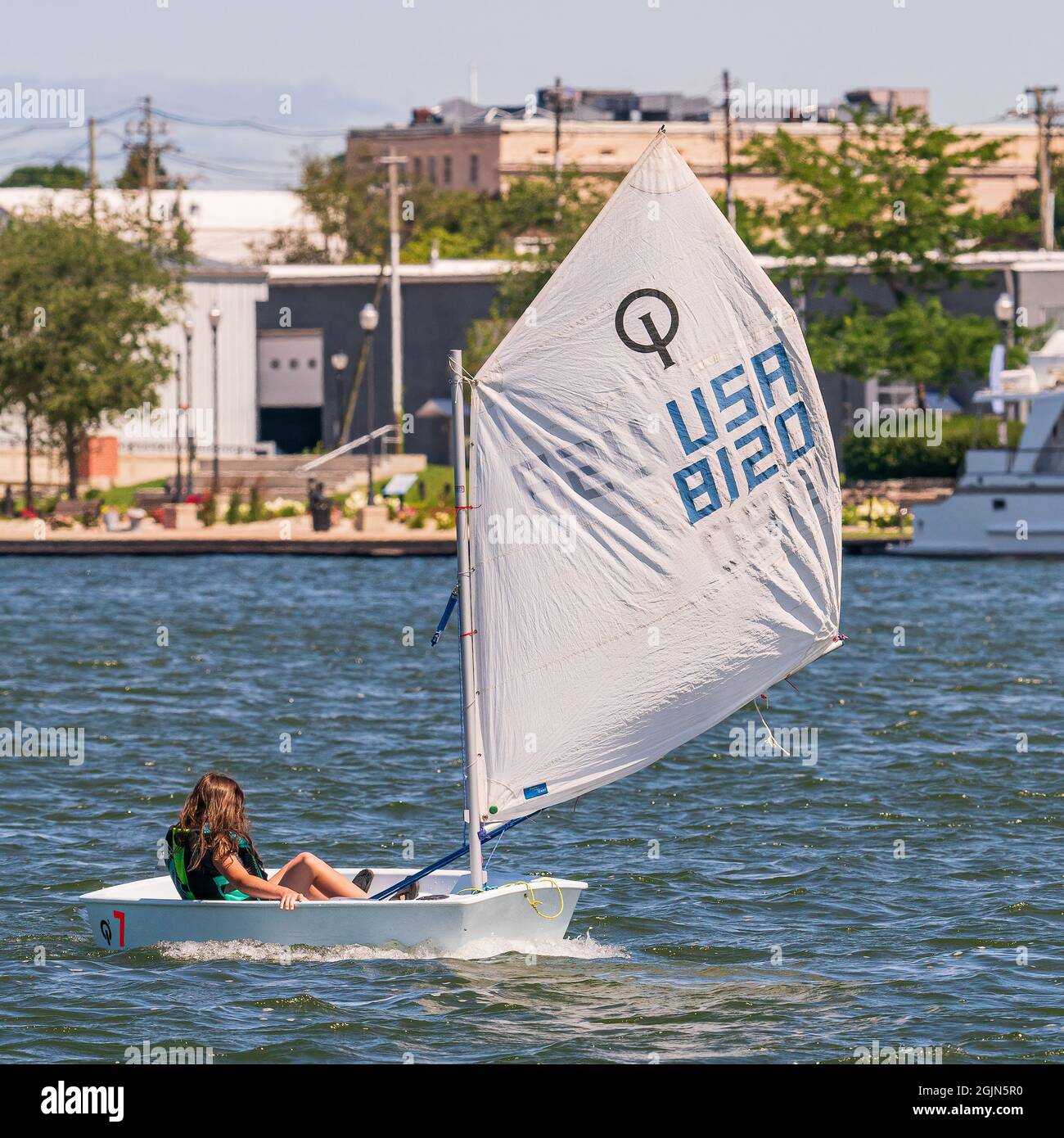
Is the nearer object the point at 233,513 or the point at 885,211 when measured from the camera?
the point at 233,513

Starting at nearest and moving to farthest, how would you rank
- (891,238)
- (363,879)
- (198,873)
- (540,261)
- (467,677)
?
(198,873) < (467,677) < (363,879) < (891,238) < (540,261)

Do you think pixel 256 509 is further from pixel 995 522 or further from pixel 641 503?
pixel 641 503

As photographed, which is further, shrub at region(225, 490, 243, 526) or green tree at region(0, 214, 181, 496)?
green tree at region(0, 214, 181, 496)

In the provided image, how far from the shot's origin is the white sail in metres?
14.1

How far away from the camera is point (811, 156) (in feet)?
230

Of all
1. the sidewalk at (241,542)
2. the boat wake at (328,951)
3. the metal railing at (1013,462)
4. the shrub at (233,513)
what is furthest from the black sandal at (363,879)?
the shrub at (233,513)

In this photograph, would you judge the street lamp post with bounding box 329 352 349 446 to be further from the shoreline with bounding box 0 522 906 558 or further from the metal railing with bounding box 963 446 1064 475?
the metal railing with bounding box 963 446 1064 475

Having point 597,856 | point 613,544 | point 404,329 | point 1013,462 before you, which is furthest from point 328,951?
point 404,329

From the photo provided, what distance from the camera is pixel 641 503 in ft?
47.2

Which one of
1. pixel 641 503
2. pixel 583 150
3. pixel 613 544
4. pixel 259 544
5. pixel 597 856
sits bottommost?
pixel 597 856

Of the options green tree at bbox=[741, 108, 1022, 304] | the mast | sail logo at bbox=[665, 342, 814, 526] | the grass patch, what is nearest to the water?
the mast

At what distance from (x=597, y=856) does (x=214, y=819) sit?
5344 millimetres

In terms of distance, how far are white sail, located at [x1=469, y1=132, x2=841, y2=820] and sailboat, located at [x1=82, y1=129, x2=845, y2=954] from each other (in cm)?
1

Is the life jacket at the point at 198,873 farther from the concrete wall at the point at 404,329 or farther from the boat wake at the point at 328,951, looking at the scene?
the concrete wall at the point at 404,329
